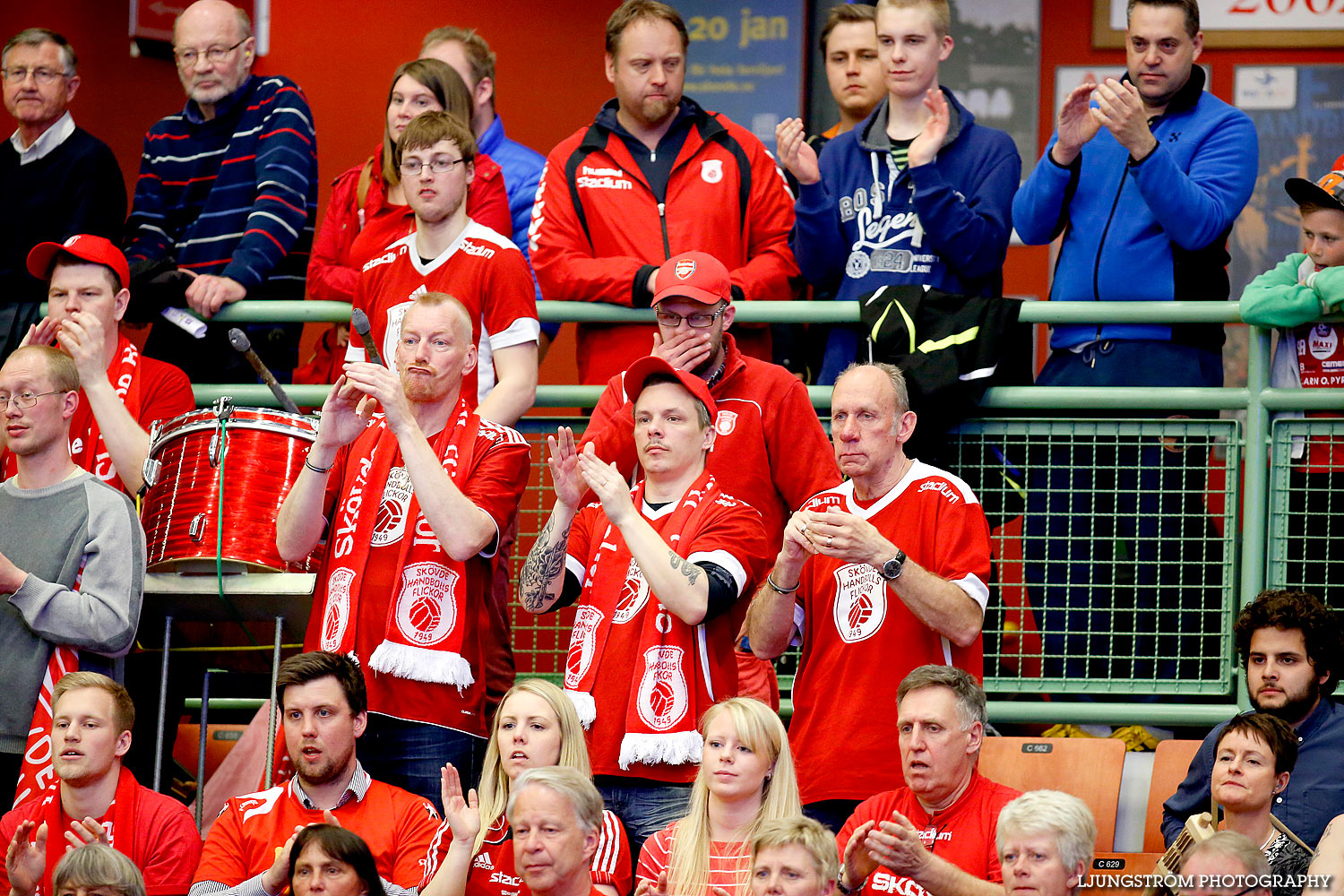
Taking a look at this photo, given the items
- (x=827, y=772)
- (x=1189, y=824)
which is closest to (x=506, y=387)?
(x=827, y=772)

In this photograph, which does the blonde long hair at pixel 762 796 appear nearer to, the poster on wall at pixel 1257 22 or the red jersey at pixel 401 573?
the red jersey at pixel 401 573

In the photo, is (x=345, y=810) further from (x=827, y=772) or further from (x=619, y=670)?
(x=827, y=772)

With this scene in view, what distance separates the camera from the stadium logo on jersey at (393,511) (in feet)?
19.1

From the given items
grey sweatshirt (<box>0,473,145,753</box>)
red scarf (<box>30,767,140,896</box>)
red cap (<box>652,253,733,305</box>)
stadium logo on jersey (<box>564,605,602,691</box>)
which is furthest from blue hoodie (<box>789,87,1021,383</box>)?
red scarf (<box>30,767,140,896</box>)

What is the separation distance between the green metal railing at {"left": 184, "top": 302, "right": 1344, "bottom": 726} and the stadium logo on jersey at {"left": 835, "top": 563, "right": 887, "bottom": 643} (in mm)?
991

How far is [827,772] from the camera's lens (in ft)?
18.1

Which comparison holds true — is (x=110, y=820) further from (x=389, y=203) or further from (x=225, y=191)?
(x=225, y=191)

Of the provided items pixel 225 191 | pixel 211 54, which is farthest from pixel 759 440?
pixel 211 54

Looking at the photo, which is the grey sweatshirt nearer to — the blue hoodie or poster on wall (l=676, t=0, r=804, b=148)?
the blue hoodie

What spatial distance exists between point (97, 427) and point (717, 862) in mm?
3129

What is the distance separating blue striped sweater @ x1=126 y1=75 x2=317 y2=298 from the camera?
7469mm

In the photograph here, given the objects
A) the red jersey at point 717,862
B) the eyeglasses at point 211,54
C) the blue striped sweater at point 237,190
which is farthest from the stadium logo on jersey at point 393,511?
the eyeglasses at point 211,54

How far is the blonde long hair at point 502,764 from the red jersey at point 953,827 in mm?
811

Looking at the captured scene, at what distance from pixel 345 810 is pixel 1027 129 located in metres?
5.92
